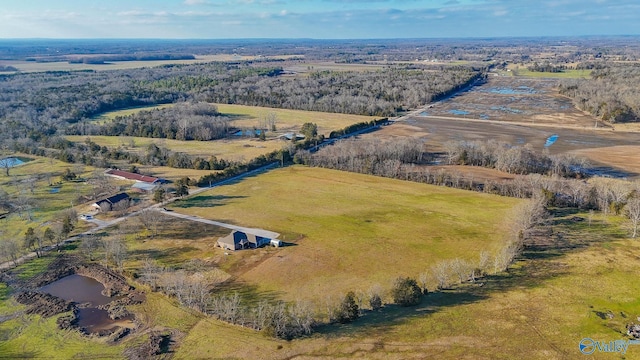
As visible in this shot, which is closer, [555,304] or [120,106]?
[555,304]

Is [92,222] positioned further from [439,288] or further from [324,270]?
[439,288]

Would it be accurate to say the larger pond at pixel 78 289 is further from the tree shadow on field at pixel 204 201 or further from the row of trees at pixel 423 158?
Result: the row of trees at pixel 423 158

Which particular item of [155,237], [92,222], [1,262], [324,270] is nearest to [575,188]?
[324,270]

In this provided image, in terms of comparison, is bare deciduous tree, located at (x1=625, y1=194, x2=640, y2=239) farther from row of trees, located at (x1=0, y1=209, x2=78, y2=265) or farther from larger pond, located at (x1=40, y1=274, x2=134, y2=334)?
row of trees, located at (x1=0, y1=209, x2=78, y2=265)

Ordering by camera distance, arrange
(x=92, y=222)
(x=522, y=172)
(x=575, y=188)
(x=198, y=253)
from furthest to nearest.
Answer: (x=522, y=172), (x=575, y=188), (x=92, y=222), (x=198, y=253)

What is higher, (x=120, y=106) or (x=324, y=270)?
(x=120, y=106)

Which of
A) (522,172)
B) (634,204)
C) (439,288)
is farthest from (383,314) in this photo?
(522,172)

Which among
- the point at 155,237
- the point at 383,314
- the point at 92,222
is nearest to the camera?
the point at 383,314
